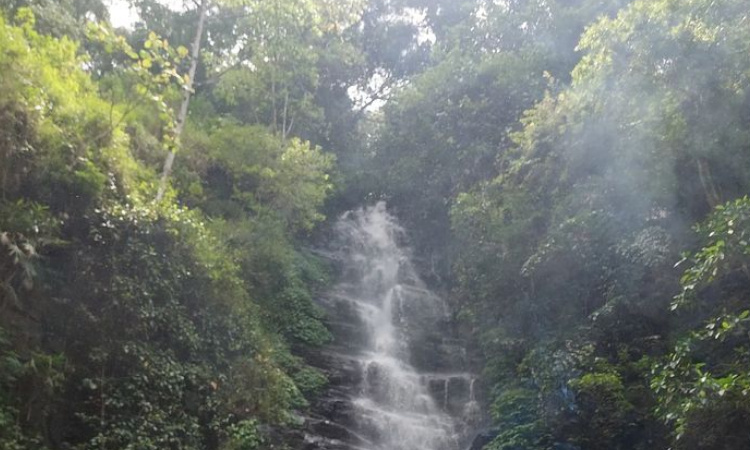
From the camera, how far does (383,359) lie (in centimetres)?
1675

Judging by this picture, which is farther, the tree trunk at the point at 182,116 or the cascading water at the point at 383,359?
the cascading water at the point at 383,359

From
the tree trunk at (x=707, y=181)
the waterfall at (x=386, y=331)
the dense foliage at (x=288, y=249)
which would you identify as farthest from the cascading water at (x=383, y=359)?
the tree trunk at (x=707, y=181)

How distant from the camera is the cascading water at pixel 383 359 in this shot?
542 inches

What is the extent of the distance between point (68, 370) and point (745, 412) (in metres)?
8.41

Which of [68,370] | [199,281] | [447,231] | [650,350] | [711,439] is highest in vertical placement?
[447,231]

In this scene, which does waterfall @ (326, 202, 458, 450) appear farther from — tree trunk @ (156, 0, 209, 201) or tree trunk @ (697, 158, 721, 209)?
tree trunk @ (697, 158, 721, 209)

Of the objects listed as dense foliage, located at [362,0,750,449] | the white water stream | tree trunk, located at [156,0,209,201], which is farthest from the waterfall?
tree trunk, located at [156,0,209,201]

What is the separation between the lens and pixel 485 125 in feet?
68.4

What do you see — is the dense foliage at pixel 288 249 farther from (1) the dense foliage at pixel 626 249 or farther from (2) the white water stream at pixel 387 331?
(2) the white water stream at pixel 387 331

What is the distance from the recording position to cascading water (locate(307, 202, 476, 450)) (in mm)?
13758

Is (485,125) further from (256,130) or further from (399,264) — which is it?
(256,130)

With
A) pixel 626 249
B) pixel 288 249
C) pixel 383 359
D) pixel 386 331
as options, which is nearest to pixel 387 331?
pixel 386 331

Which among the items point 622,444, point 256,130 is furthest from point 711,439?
point 256,130

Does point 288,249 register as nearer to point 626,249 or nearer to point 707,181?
point 626,249
